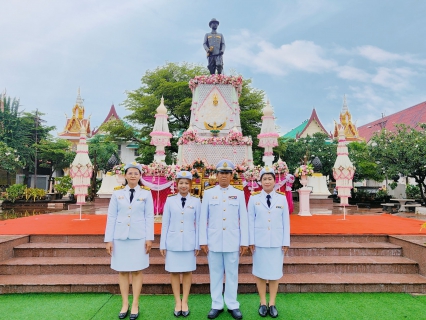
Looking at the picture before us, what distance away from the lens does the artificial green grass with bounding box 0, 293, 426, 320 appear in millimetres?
3383

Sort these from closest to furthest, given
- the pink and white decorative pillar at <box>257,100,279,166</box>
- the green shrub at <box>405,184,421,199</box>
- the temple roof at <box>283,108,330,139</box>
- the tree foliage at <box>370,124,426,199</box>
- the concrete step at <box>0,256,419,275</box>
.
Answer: the concrete step at <box>0,256,419,275</box> → the pink and white decorative pillar at <box>257,100,279,166</box> → the tree foliage at <box>370,124,426,199</box> → the green shrub at <box>405,184,421,199</box> → the temple roof at <box>283,108,330,139</box>

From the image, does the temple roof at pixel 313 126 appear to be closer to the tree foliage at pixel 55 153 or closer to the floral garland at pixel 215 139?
the tree foliage at pixel 55 153

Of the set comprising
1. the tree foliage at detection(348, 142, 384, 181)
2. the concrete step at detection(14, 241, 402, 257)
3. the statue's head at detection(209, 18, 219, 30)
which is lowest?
the concrete step at detection(14, 241, 402, 257)

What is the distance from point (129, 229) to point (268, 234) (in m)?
1.64

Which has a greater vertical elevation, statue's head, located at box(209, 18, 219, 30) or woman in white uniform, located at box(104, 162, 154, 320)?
statue's head, located at box(209, 18, 219, 30)

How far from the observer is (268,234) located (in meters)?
3.42

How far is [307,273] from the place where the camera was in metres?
4.53

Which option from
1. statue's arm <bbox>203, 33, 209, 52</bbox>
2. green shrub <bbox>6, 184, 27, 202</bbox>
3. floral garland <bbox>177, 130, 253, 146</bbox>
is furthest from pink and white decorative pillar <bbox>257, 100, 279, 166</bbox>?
green shrub <bbox>6, 184, 27, 202</bbox>

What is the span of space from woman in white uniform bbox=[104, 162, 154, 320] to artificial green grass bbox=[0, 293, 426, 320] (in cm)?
36

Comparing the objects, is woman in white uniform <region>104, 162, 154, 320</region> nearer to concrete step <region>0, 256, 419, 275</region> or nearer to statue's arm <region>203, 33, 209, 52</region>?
concrete step <region>0, 256, 419, 275</region>

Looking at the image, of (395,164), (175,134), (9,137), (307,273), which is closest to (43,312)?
(307,273)

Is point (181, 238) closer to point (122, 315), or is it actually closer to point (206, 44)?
point (122, 315)

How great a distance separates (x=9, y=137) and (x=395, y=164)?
94.0 feet

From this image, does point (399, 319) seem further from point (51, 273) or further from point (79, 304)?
point (51, 273)
